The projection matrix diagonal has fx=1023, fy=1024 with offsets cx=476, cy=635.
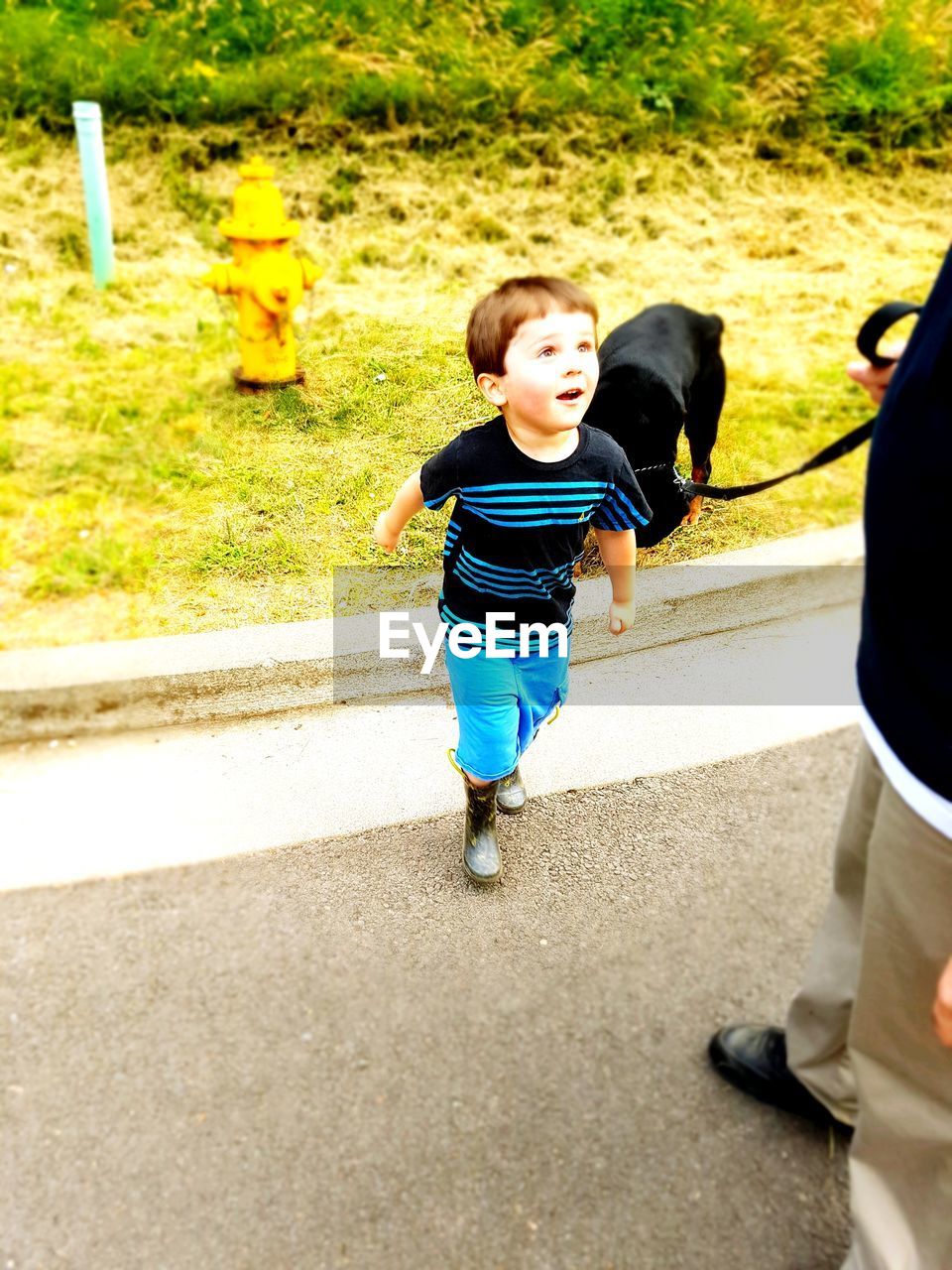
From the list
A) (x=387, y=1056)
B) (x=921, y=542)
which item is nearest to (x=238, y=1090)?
(x=387, y=1056)

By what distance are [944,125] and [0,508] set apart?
6028 mm

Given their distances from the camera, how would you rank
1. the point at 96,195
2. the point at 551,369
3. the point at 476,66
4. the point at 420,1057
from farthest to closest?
the point at 476,66 < the point at 96,195 < the point at 420,1057 < the point at 551,369

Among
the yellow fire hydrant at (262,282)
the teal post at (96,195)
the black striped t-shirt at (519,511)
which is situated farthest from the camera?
the teal post at (96,195)

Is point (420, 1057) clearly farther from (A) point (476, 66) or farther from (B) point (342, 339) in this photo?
(A) point (476, 66)

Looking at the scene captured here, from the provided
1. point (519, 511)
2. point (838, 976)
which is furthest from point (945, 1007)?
point (519, 511)

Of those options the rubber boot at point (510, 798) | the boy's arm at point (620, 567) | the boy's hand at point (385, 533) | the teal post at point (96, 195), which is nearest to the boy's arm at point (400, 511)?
the boy's hand at point (385, 533)

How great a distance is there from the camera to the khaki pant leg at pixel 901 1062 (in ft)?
4.91

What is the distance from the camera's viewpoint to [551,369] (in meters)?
1.75

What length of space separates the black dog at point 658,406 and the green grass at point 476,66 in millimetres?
3262

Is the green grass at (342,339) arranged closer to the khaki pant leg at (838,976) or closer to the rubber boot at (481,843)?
the rubber boot at (481,843)

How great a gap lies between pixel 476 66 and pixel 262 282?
3.02 m

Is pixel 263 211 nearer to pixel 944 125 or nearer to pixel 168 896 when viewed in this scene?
pixel 168 896

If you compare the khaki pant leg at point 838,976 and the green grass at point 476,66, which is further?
the green grass at point 476,66

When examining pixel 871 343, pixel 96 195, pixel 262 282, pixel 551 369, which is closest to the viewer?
pixel 871 343
